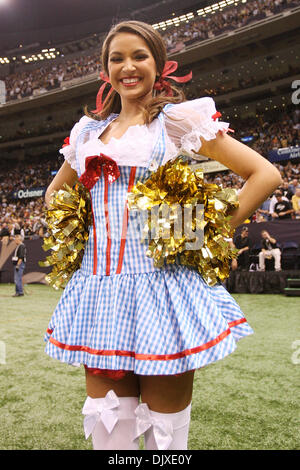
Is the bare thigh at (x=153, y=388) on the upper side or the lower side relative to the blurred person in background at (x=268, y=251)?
lower

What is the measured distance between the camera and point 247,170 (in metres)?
1.11

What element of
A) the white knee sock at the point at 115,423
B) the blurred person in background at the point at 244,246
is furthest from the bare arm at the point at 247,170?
the blurred person in background at the point at 244,246

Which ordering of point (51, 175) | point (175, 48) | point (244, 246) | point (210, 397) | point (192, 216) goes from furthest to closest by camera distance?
1. point (51, 175)
2. point (175, 48)
3. point (244, 246)
4. point (210, 397)
5. point (192, 216)

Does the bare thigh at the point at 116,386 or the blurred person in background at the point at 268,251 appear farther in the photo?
the blurred person in background at the point at 268,251

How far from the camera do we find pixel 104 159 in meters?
1.09

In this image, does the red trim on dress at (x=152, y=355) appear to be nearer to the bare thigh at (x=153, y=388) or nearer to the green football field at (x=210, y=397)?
the bare thigh at (x=153, y=388)

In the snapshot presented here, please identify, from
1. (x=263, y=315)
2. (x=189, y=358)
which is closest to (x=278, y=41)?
(x=263, y=315)

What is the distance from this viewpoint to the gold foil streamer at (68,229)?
1204 mm

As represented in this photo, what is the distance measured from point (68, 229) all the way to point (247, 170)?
547mm

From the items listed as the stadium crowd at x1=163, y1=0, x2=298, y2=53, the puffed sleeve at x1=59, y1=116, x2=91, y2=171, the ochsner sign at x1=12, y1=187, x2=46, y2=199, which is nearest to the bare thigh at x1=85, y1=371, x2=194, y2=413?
the puffed sleeve at x1=59, y1=116, x2=91, y2=171

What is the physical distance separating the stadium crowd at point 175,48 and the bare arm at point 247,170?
15.8 metres

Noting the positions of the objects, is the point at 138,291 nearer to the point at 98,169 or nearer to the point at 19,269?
the point at 98,169

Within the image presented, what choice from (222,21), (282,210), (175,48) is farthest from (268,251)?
(222,21)

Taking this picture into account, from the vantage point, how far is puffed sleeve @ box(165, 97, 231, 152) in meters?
1.11
